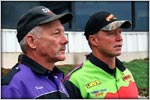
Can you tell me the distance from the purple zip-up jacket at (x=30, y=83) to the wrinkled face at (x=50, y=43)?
90 millimetres

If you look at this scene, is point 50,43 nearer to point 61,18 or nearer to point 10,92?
point 61,18

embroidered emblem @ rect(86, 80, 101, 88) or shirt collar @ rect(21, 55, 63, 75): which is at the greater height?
shirt collar @ rect(21, 55, 63, 75)

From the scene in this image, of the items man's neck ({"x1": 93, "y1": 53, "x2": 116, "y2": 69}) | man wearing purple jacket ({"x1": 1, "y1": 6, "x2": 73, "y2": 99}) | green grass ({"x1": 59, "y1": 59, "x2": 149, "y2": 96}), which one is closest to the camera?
man wearing purple jacket ({"x1": 1, "y1": 6, "x2": 73, "y2": 99})

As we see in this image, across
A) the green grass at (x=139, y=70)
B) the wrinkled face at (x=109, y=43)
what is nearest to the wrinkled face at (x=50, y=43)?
the wrinkled face at (x=109, y=43)

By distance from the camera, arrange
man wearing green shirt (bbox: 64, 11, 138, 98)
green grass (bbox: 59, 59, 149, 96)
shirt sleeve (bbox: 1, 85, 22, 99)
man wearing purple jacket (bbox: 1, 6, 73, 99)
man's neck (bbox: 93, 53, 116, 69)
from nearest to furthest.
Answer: shirt sleeve (bbox: 1, 85, 22, 99) < man wearing purple jacket (bbox: 1, 6, 73, 99) < man wearing green shirt (bbox: 64, 11, 138, 98) < man's neck (bbox: 93, 53, 116, 69) < green grass (bbox: 59, 59, 149, 96)

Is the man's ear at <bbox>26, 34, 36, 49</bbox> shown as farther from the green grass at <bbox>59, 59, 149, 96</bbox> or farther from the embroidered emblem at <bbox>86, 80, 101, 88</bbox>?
the green grass at <bbox>59, 59, 149, 96</bbox>

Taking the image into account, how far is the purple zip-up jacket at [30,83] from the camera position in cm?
267

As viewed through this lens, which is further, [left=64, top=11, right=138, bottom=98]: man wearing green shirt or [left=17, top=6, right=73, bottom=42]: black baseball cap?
[left=64, top=11, right=138, bottom=98]: man wearing green shirt

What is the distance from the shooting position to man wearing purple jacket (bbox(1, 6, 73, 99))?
2773 mm

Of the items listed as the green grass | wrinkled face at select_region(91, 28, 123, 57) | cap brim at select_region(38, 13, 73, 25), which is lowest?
the green grass

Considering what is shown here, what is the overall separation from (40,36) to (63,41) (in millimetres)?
152

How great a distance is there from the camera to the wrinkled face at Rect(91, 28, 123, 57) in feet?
11.0

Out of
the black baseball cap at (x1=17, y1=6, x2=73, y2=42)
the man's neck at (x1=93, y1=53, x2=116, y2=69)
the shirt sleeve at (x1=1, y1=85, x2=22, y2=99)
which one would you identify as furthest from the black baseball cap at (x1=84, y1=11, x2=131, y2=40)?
the shirt sleeve at (x1=1, y1=85, x2=22, y2=99)

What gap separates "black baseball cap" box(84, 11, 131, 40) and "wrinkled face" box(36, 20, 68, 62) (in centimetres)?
66
